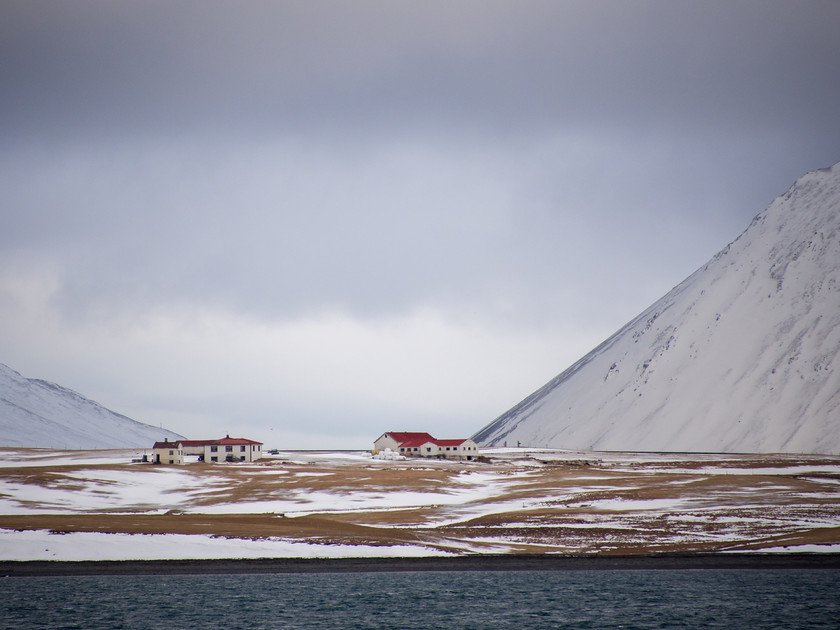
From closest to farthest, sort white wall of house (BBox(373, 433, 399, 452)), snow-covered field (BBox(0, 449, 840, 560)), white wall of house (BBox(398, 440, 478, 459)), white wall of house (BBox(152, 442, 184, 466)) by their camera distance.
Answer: snow-covered field (BBox(0, 449, 840, 560)) → white wall of house (BBox(152, 442, 184, 466)) → white wall of house (BBox(398, 440, 478, 459)) → white wall of house (BBox(373, 433, 399, 452))

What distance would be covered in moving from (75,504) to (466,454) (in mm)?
104174

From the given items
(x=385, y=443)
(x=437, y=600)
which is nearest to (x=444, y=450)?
(x=385, y=443)

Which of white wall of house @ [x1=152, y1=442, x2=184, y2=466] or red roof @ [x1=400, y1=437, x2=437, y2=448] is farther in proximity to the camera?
red roof @ [x1=400, y1=437, x2=437, y2=448]

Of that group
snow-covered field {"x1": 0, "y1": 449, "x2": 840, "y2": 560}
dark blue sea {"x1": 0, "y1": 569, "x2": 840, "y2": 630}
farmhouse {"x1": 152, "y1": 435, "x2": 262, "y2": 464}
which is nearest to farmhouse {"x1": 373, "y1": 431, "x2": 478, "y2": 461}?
farmhouse {"x1": 152, "y1": 435, "x2": 262, "y2": 464}

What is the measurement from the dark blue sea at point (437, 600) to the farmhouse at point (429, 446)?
12353 centimetres

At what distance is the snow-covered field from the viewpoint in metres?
49.4

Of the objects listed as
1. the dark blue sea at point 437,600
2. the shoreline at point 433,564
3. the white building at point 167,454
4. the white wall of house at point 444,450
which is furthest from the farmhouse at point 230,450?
the dark blue sea at point 437,600

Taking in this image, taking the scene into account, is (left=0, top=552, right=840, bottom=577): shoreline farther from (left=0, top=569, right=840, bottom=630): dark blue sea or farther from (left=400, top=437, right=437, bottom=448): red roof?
(left=400, top=437, right=437, bottom=448): red roof

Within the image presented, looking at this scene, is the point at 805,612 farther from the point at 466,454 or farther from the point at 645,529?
the point at 466,454

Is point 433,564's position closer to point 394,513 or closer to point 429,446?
point 394,513

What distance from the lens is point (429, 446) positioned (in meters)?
172

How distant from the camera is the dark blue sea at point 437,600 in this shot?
110 ft

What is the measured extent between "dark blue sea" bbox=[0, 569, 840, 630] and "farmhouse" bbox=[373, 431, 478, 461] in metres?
124

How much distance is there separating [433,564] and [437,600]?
8618 millimetres
